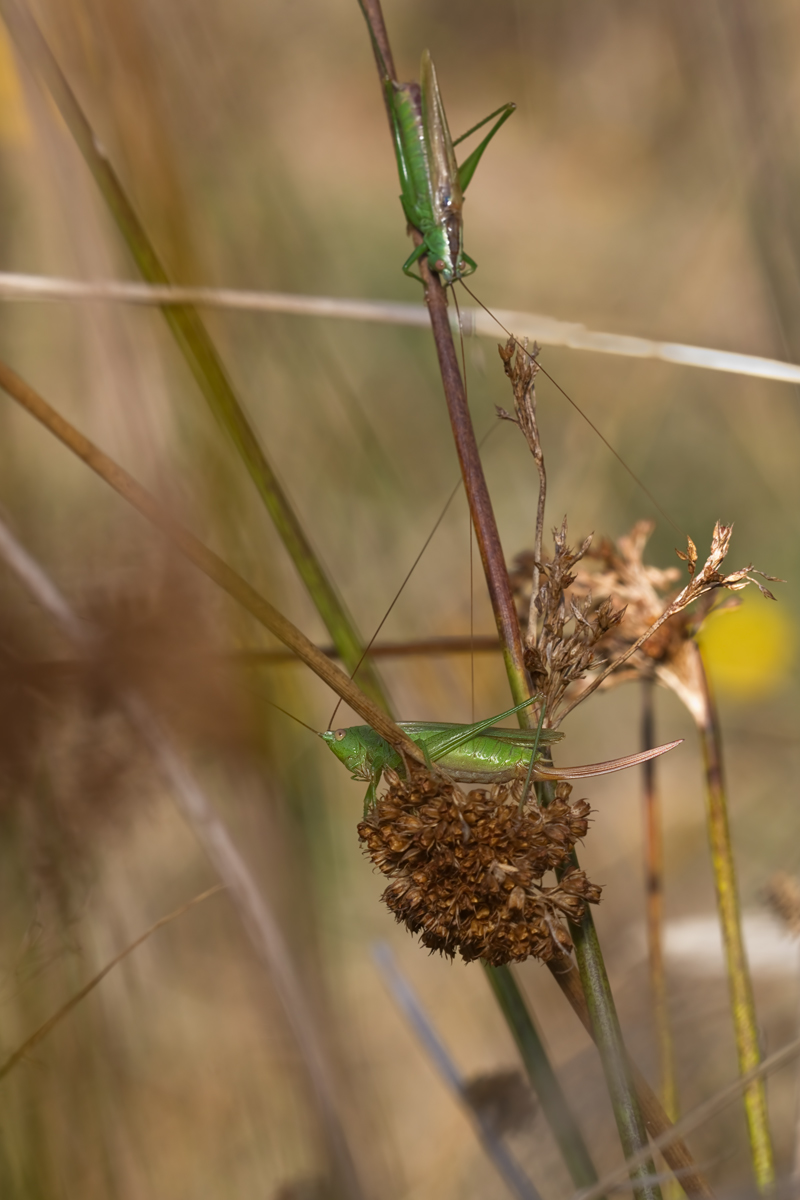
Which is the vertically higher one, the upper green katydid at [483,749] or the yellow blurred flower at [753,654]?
the yellow blurred flower at [753,654]

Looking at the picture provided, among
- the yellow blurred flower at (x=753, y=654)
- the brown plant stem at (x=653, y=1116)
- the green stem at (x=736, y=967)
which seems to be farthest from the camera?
the yellow blurred flower at (x=753, y=654)

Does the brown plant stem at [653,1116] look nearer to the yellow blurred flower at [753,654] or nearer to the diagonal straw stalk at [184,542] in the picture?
the diagonal straw stalk at [184,542]

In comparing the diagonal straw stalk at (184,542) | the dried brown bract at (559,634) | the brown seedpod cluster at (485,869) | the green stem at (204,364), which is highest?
the green stem at (204,364)

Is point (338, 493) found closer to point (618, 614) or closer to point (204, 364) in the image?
point (204, 364)

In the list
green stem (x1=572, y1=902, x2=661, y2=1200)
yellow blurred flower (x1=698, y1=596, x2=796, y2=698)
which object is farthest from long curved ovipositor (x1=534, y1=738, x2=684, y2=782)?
yellow blurred flower (x1=698, y1=596, x2=796, y2=698)

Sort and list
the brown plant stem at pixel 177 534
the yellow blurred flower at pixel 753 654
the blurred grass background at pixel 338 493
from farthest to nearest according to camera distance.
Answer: the yellow blurred flower at pixel 753 654 → the blurred grass background at pixel 338 493 → the brown plant stem at pixel 177 534

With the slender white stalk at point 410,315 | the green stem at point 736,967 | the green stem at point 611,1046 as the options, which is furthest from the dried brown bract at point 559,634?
A: the slender white stalk at point 410,315

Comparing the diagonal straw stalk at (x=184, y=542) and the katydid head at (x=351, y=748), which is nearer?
the diagonal straw stalk at (x=184, y=542)
